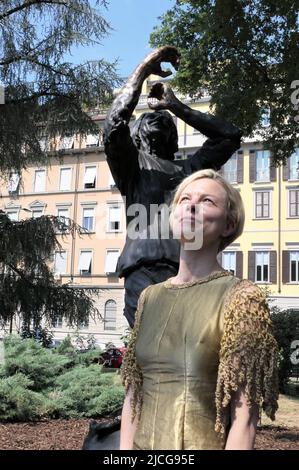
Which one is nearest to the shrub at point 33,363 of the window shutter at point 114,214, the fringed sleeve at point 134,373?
the fringed sleeve at point 134,373

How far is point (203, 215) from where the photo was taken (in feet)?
5.45

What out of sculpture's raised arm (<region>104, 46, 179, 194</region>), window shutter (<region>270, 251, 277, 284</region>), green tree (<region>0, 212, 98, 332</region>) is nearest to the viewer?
sculpture's raised arm (<region>104, 46, 179, 194</region>)

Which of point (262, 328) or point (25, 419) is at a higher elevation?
point (262, 328)

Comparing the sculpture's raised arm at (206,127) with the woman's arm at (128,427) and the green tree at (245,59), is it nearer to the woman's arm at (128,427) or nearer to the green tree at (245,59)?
the woman's arm at (128,427)

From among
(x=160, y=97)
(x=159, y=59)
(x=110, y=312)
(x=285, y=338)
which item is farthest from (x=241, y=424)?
(x=110, y=312)

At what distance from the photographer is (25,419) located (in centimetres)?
806

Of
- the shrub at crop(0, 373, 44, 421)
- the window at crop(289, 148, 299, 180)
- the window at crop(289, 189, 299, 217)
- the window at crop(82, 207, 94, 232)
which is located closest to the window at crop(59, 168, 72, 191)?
the window at crop(82, 207, 94, 232)

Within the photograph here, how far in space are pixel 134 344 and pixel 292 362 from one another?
13.2m

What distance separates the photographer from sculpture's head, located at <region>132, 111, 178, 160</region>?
10.3 feet

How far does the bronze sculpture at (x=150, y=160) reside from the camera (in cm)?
274

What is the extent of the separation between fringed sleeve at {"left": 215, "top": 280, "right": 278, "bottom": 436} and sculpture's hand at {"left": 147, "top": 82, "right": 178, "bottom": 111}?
147 cm

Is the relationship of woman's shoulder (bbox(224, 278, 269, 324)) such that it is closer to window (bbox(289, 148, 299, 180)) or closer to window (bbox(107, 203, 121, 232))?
window (bbox(289, 148, 299, 180))
